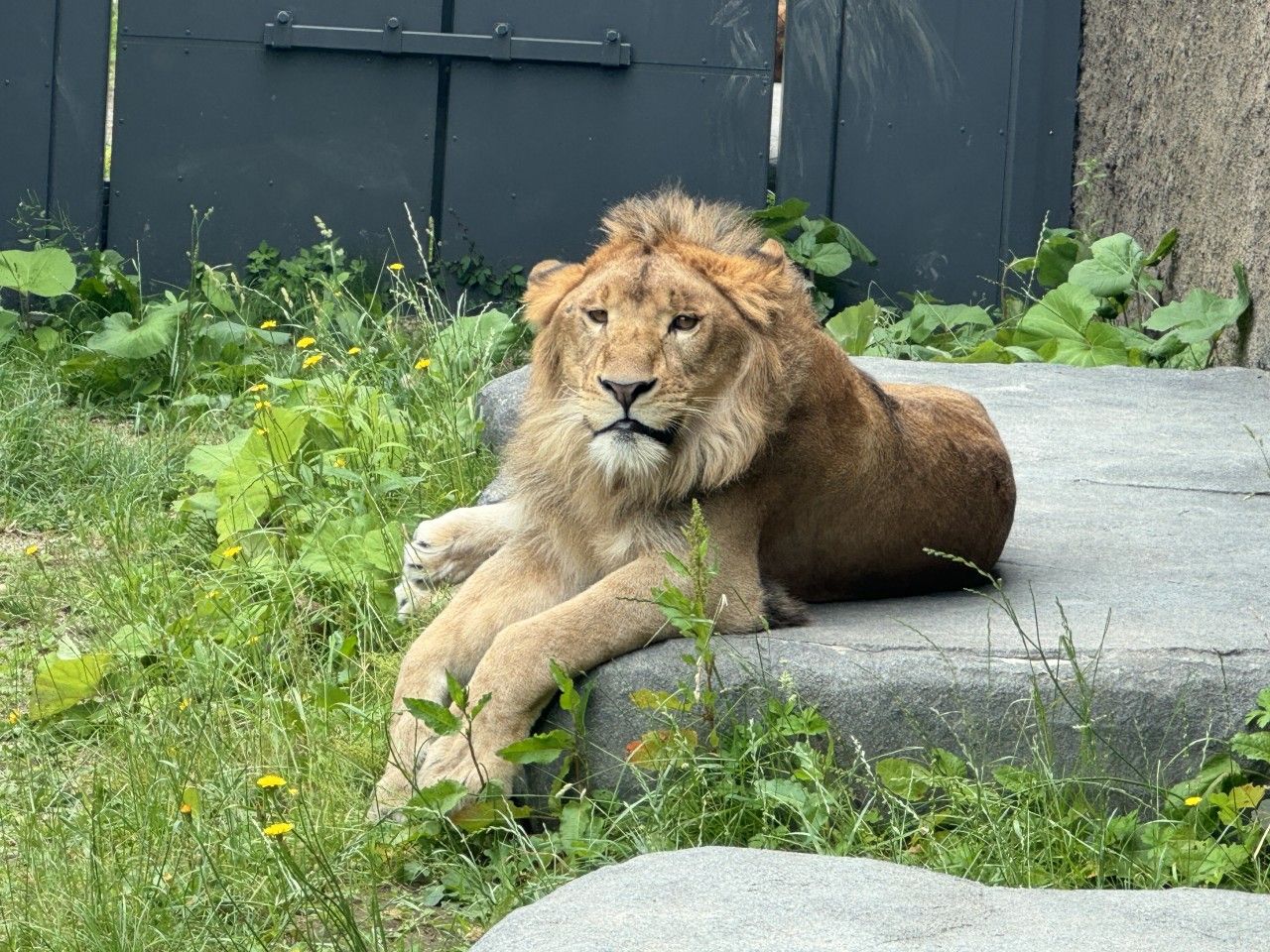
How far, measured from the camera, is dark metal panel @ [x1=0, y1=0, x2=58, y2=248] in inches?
340

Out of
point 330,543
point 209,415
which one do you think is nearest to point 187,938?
point 330,543

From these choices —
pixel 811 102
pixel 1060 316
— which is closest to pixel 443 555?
pixel 1060 316

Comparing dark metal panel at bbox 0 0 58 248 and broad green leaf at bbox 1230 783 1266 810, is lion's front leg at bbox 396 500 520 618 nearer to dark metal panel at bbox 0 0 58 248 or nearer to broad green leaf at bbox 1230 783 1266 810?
broad green leaf at bbox 1230 783 1266 810

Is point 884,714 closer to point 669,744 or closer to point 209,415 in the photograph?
point 669,744

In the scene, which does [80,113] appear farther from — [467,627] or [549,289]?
[467,627]

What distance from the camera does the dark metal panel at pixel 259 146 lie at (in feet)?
28.6

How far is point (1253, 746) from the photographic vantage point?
3613mm

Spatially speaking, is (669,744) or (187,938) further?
(669,744)

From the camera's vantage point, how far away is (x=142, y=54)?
870 centimetres

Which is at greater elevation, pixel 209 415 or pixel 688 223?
pixel 688 223

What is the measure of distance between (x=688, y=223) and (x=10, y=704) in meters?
2.43

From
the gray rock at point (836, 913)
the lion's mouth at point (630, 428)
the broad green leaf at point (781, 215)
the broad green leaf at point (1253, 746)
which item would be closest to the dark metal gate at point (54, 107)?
the broad green leaf at point (781, 215)

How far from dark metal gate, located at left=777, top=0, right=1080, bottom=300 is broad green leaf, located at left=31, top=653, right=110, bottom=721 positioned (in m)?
5.26

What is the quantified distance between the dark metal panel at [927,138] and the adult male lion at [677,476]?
475 centimetres
